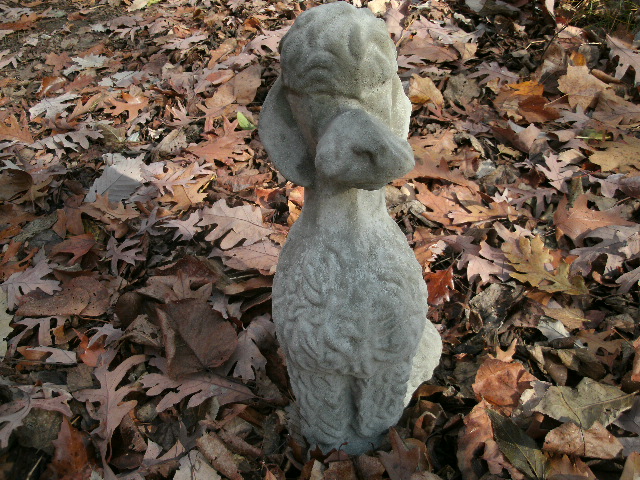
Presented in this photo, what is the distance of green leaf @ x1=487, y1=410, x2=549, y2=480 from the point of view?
172 centimetres

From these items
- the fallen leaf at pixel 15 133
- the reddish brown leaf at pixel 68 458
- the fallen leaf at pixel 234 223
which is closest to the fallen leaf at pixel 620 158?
the fallen leaf at pixel 234 223

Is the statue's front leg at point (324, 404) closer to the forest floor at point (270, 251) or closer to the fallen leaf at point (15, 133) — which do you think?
the forest floor at point (270, 251)

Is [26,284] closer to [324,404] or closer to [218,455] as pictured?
[218,455]

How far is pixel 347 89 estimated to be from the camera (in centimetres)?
117

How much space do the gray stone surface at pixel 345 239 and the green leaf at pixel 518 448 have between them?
1.03ft

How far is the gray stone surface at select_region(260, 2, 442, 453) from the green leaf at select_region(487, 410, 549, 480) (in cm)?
32

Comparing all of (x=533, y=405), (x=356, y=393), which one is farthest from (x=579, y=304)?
(x=356, y=393)

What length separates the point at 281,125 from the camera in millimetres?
1354

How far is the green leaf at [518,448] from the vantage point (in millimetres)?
1723

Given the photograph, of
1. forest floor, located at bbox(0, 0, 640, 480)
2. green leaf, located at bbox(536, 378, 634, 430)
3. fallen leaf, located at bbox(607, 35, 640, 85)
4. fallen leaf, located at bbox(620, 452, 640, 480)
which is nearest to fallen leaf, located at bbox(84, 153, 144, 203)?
forest floor, located at bbox(0, 0, 640, 480)

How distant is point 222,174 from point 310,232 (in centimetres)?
187

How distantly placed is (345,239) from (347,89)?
0.41 metres

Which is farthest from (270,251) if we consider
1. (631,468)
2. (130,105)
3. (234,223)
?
(130,105)

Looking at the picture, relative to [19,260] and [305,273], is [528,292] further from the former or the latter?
[19,260]
